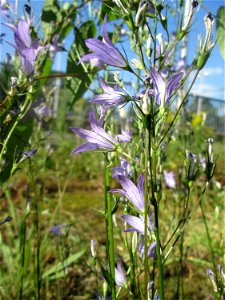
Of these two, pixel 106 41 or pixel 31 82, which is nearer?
pixel 106 41

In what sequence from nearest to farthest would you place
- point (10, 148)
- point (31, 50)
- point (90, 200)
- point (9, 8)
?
point (31, 50)
point (10, 148)
point (9, 8)
point (90, 200)

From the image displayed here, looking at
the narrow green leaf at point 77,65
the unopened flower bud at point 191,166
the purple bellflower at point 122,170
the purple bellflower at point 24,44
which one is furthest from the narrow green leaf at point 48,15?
the unopened flower bud at point 191,166

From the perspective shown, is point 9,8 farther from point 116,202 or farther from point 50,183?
point 50,183

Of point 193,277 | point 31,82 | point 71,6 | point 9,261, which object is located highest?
point 71,6

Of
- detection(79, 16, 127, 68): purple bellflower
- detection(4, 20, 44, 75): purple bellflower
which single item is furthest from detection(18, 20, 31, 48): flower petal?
detection(79, 16, 127, 68): purple bellflower

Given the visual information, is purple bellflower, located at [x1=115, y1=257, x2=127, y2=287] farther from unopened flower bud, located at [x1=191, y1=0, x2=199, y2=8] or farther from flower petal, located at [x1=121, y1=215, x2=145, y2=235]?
unopened flower bud, located at [x1=191, y1=0, x2=199, y2=8]

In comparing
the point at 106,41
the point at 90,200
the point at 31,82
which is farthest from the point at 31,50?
the point at 90,200
